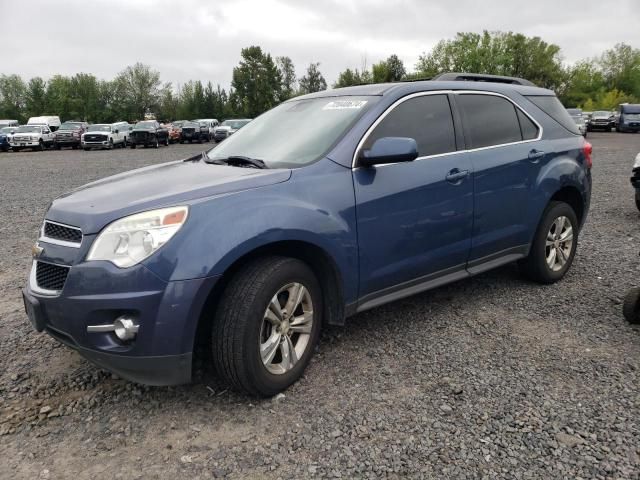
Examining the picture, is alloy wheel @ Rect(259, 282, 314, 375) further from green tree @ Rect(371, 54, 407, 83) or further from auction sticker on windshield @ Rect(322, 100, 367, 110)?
green tree @ Rect(371, 54, 407, 83)

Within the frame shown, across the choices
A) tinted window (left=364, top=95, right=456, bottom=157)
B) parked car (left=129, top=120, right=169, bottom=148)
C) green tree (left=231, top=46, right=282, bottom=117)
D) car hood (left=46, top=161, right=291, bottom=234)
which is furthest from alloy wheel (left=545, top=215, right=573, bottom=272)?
green tree (left=231, top=46, right=282, bottom=117)

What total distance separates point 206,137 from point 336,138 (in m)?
37.2

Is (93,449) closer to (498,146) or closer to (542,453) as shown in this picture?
(542,453)

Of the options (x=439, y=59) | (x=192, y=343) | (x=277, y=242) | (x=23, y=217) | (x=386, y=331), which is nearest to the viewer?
(x=192, y=343)

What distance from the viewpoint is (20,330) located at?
12.7 ft

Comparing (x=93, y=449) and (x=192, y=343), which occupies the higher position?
(x=192, y=343)

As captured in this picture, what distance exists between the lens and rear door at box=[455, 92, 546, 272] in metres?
3.90

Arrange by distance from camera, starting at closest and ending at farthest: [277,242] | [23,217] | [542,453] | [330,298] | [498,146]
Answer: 1. [542,453]
2. [277,242]
3. [330,298]
4. [498,146]
5. [23,217]

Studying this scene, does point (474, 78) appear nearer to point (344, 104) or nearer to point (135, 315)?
point (344, 104)

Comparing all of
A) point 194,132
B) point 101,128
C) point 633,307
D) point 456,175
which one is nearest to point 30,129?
point 101,128

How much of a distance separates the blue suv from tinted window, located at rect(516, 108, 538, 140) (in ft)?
0.04

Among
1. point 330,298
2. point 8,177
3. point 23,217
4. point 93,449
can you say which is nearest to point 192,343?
point 93,449

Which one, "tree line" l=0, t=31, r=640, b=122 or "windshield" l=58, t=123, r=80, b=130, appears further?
Result: "tree line" l=0, t=31, r=640, b=122

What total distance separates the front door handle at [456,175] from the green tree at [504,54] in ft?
188
